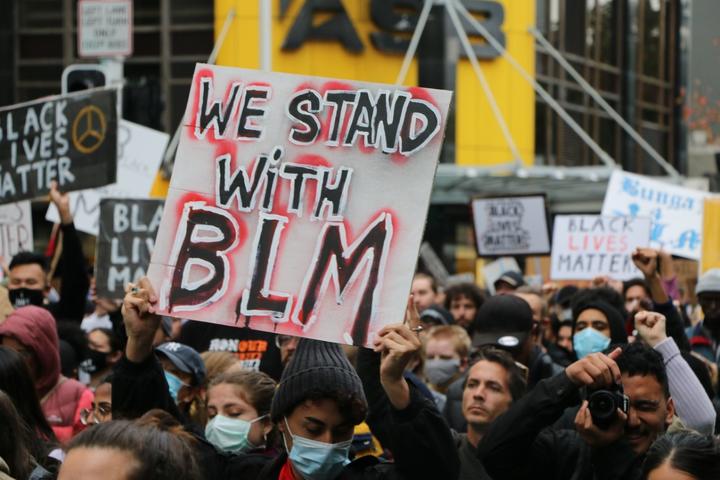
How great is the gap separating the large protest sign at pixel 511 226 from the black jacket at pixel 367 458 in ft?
29.7

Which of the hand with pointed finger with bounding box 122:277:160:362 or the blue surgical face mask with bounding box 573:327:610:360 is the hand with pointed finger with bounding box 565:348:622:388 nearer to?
the hand with pointed finger with bounding box 122:277:160:362

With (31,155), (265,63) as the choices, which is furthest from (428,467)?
(265,63)

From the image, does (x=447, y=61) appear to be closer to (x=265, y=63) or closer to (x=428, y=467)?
(x=265, y=63)

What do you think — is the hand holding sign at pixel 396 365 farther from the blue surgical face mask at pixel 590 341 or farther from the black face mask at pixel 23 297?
the black face mask at pixel 23 297

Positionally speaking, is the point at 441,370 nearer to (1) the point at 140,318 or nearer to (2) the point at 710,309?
(2) the point at 710,309

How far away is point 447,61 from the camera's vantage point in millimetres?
25859

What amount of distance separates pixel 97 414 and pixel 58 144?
146 inches

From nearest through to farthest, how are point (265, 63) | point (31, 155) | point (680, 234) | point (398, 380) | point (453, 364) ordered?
point (398, 380) < point (453, 364) < point (31, 155) < point (680, 234) < point (265, 63)

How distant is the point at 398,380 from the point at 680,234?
32.0 feet

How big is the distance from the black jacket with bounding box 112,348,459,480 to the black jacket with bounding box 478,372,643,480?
1.36 ft

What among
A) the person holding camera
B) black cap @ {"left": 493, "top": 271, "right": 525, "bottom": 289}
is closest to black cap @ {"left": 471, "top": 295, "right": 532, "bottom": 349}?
the person holding camera

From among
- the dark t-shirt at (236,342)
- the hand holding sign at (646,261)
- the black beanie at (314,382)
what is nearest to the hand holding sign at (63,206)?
the dark t-shirt at (236,342)

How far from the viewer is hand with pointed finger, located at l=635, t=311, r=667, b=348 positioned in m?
5.70

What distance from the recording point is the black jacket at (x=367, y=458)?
178 inches
